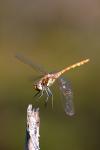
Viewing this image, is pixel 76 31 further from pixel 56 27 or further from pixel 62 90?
pixel 62 90

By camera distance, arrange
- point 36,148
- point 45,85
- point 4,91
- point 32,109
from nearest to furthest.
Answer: point 36,148 → point 32,109 → point 45,85 → point 4,91

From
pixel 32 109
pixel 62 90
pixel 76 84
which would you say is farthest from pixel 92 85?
pixel 32 109

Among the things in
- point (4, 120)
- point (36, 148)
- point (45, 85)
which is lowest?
point (36, 148)

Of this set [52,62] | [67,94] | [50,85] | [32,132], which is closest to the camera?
[32,132]

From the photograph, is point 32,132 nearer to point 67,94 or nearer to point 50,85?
point 50,85

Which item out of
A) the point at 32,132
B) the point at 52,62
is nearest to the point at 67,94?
the point at 32,132

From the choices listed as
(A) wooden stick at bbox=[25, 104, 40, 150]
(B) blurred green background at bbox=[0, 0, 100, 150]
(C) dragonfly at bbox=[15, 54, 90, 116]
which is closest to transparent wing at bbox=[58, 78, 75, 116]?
(C) dragonfly at bbox=[15, 54, 90, 116]

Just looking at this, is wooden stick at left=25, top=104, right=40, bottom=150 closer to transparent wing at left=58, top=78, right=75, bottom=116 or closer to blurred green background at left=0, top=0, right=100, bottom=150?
transparent wing at left=58, top=78, right=75, bottom=116

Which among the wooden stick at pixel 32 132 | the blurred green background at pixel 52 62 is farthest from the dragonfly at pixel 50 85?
the blurred green background at pixel 52 62
